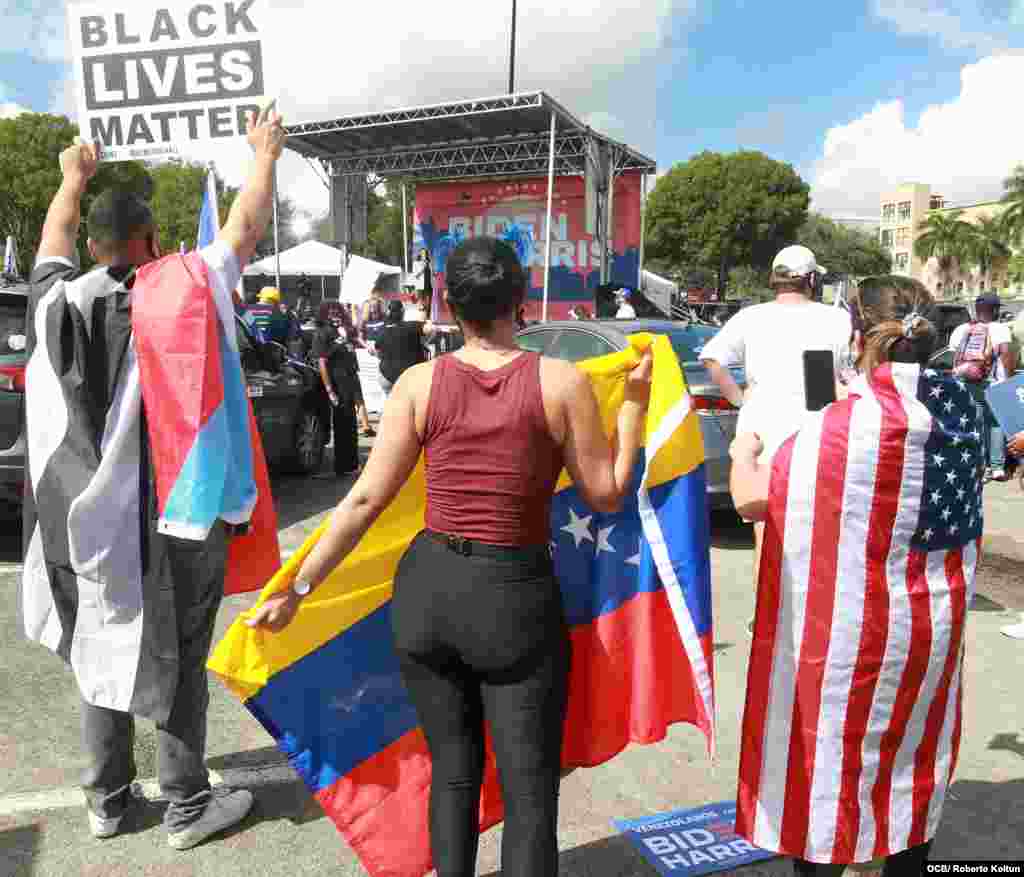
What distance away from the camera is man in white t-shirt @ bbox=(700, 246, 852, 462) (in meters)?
4.00

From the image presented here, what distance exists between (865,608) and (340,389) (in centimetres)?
741

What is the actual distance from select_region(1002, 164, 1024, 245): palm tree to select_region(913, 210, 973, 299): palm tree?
1392 cm

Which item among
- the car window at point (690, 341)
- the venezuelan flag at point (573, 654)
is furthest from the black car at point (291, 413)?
the venezuelan flag at point (573, 654)

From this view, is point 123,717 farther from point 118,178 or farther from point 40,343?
point 118,178

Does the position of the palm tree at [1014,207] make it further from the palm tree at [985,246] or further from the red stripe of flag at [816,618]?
the red stripe of flag at [816,618]

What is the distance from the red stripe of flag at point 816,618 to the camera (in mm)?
1926

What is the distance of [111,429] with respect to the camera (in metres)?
2.43

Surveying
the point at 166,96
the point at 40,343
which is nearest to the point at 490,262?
the point at 40,343

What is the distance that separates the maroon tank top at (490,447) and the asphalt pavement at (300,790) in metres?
1.28

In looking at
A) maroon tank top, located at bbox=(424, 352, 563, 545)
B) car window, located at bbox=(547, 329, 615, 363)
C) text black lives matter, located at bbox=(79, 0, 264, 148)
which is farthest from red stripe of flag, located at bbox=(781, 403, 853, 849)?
car window, located at bbox=(547, 329, 615, 363)

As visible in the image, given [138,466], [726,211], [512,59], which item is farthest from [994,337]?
[726,211]

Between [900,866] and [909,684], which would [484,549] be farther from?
[900,866]

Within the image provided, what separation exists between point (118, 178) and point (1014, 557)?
38.2 meters

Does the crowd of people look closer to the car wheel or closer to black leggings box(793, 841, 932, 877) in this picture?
black leggings box(793, 841, 932, 877)
